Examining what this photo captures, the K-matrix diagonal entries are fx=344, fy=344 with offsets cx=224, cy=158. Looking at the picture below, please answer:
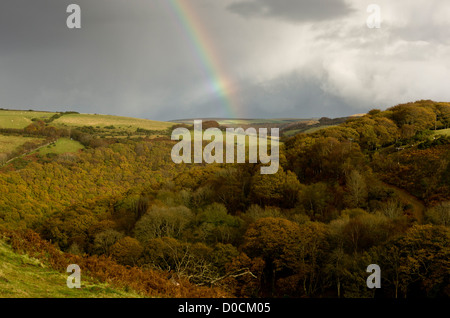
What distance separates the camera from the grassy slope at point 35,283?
11445 mm

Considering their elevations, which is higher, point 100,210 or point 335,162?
point 335,162

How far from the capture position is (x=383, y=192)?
67.3 m

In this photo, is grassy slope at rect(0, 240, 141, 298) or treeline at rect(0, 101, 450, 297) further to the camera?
treeline at rect(0, 101, 450, 297)

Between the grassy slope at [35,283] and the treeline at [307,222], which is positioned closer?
the grassy slope at [35,283]

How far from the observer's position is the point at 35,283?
1259cm

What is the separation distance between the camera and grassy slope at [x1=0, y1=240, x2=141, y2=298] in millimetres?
11445

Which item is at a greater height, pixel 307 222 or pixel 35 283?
pixel 35 283

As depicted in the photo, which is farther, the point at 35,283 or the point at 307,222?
the point at 307,222
